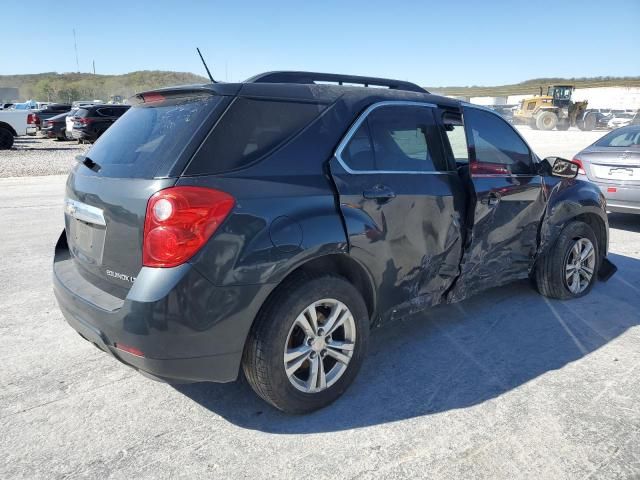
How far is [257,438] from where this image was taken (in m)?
2.67

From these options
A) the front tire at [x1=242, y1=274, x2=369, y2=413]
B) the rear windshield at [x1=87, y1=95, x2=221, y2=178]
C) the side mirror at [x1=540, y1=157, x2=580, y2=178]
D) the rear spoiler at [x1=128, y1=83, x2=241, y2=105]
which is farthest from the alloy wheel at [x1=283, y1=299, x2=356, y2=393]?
the side mirror at [x1=540, y1=157, x2=580, y2=178]

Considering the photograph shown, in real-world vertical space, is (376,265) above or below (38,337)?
above

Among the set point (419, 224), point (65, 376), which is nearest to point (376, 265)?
point (419, 224)

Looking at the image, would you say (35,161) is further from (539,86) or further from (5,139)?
(539,86)

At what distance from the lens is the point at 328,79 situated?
3.44m

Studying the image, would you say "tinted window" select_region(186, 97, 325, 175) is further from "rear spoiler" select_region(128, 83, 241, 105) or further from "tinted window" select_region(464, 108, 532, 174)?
"tinted window" select_region(464, 108, 532, 174)

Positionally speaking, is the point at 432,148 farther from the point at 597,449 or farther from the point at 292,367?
the point at 597,449

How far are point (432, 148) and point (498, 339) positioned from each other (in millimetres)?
1524

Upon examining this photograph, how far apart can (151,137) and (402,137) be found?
61.0 inches

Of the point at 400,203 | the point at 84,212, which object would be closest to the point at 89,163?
the point at 84,212

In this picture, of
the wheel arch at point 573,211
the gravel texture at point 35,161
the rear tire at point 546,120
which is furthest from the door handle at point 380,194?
the rear tire at point 546,120

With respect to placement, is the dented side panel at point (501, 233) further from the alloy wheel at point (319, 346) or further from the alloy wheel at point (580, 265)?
the alloy wheel at point (319, 346)

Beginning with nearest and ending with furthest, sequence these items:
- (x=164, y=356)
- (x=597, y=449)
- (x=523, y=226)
→ (x=164, y=356) → (x=597, y=449) → (x=523, y=226)

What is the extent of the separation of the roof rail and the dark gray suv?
0.05 feet
